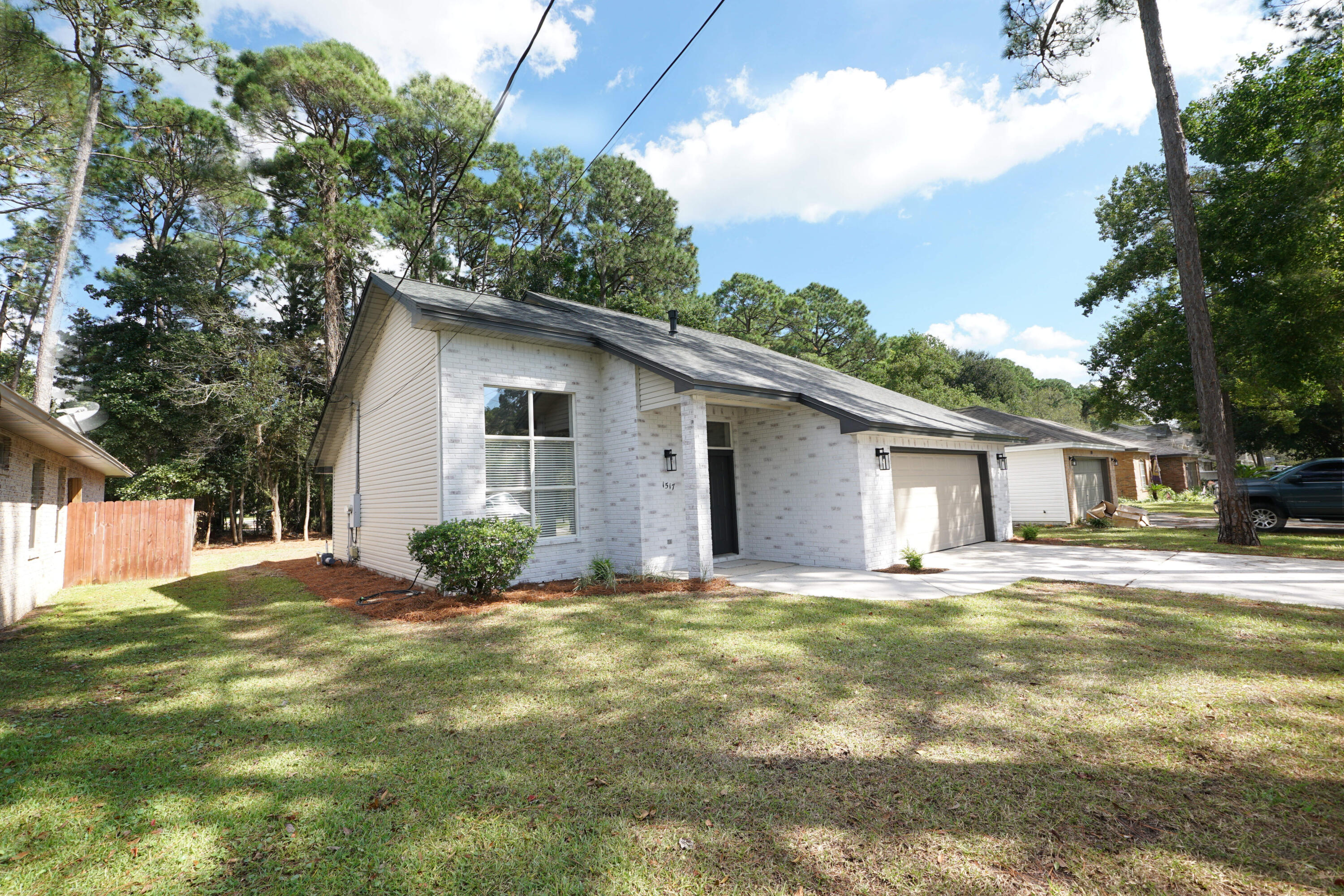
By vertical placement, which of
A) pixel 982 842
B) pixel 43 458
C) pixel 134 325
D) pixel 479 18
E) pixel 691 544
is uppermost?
pixel 134 325

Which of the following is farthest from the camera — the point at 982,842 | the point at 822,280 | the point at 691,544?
the point at 822,280

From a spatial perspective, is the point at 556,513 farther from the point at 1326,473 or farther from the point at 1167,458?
the point at 1167,458

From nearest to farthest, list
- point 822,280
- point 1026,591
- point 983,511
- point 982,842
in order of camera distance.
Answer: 1. point 982,842
2. point 1026,591
3. point 983,511
4. point 822,280

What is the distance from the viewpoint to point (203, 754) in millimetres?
3520

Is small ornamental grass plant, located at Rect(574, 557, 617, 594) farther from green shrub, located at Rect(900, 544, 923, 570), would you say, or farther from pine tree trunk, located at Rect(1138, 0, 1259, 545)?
pine tree trunk, located at Rect(1138, 0, 1259, 545)

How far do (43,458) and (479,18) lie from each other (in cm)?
998

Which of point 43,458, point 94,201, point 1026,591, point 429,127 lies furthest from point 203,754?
point 94,201

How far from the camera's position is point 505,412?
30.2 ft

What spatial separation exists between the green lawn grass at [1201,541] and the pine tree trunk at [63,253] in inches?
1015

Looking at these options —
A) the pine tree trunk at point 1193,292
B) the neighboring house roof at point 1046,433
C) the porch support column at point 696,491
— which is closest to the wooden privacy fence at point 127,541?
the porch support column at point 696,491

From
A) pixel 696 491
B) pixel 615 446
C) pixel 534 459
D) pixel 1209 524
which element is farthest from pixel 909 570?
pixel 1209 524

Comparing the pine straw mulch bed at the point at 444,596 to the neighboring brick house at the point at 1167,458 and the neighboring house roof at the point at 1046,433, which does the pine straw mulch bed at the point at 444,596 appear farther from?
the neighboring brick house at the point at 1167,458

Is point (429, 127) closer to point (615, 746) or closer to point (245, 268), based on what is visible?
point (245, 268)

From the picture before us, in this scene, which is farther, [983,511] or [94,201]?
[94,201]
